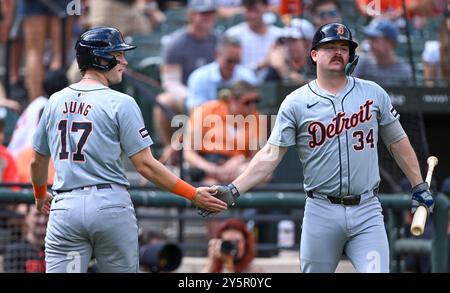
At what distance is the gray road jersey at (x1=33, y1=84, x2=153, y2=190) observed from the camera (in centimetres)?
728

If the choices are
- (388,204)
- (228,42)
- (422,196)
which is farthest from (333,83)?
(228,42)

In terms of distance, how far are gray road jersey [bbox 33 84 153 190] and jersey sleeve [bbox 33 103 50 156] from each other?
4.2 inches

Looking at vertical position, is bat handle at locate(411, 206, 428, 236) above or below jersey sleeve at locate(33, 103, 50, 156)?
below

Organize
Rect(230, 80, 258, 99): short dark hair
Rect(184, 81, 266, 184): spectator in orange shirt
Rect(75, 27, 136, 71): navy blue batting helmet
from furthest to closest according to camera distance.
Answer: Rect(230, 80, 258, 99): short dark hair
Rect(184, 81, 266, 184): spectator in orange shirt
Rect(75, 27, 136, 71): navy blue batting helmet

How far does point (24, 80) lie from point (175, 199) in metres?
5.27

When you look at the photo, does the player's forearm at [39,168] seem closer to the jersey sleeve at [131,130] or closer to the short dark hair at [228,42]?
the jersey sleeve at [131,130]

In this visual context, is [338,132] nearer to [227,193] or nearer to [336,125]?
[336,125]

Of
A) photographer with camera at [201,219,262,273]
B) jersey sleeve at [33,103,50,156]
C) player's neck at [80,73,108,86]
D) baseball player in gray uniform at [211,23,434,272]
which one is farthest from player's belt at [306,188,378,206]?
photographer with camera at [201,219,262,273]

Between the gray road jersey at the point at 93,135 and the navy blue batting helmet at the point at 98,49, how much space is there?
0.50 feet

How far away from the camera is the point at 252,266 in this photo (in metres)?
10.4

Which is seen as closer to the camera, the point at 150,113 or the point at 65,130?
the point at 65,130

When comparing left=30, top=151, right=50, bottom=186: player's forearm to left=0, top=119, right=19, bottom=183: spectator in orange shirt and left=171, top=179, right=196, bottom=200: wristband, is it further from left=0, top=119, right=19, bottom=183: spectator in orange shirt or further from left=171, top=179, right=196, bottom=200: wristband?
left=0, top=119, right=19, bottom=183: spectator in orange shirt
